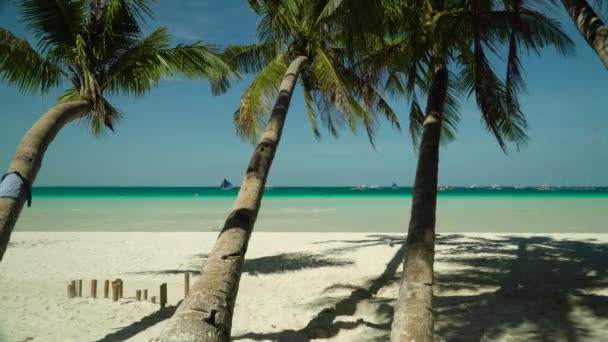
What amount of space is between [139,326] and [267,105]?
15.2ft

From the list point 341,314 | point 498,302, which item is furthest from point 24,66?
point 498,302

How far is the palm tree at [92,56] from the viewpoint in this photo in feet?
15.9

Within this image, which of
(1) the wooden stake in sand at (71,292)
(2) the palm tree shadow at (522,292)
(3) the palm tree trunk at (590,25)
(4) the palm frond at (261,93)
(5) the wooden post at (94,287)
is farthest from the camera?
(4) the palm frond at (261,93)

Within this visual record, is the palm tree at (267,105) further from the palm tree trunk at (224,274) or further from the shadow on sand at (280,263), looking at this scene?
the shadow on sand at (280,263)

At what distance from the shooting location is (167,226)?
840 inches

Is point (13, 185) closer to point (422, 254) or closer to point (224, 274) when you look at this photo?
point (224, 274)

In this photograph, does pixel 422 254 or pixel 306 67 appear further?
pixel 306 67

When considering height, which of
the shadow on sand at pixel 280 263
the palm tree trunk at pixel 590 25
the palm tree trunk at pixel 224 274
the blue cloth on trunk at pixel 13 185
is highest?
the palm tree trunk at pixel 590 25

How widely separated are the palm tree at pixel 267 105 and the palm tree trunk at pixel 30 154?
62.8 inches

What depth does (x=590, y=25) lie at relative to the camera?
3752mm

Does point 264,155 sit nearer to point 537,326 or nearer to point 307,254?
point 537,326

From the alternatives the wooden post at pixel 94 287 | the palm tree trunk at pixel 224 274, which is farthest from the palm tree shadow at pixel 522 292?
the wooden post at pixel 94 287

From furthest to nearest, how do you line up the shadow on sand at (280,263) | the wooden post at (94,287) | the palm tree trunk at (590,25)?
the shadow on sand at (280,263)
the wooden post at (94,287)
the palm tree trunk at (590,25)

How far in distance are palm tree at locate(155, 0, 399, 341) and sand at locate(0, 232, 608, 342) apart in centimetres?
164
